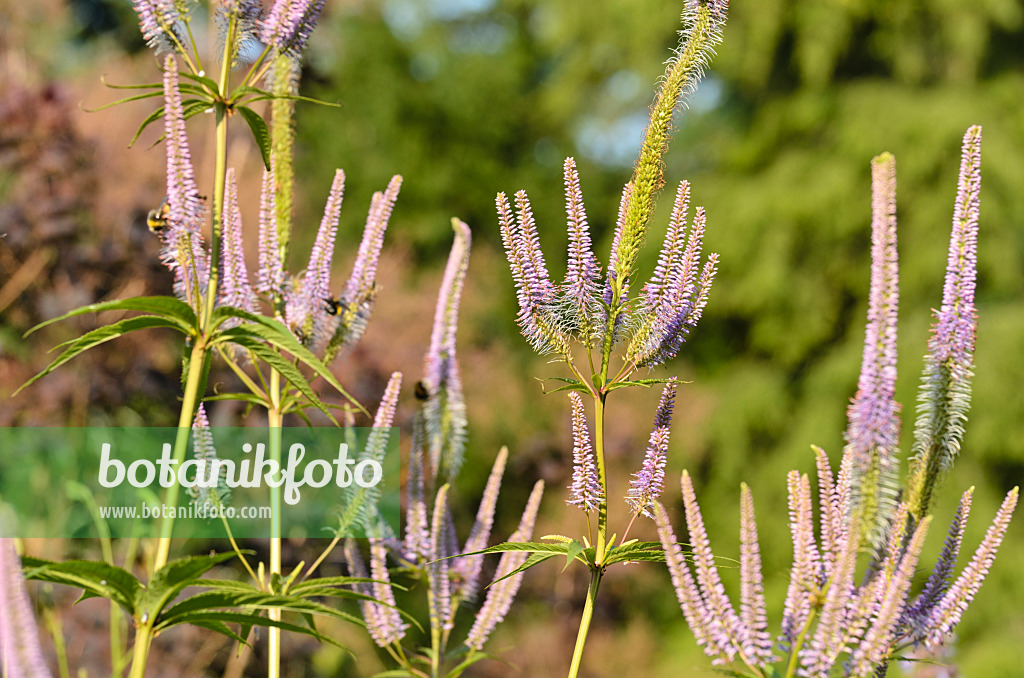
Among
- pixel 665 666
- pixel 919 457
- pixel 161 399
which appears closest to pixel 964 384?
pixel 919 457

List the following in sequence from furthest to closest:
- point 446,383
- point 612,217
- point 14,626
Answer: point 612,217 < point 446,383 < point 14,626

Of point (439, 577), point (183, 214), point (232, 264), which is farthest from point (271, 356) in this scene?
point (439, 577)

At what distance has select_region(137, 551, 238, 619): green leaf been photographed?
0.99 meters

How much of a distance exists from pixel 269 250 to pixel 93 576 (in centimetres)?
66

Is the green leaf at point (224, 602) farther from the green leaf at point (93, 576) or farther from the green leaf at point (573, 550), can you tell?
the green leaf at point (573, 550)

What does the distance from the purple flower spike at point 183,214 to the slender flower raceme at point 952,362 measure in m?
0.96

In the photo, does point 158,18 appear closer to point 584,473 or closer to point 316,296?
point 316,296

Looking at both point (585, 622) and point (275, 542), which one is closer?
point (585, 622)

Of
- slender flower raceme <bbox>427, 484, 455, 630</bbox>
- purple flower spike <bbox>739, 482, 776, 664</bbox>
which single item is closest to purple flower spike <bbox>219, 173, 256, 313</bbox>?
slender flower raceme <bbox>427, 484, 455, 630</bbox>

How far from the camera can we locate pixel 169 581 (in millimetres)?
1018

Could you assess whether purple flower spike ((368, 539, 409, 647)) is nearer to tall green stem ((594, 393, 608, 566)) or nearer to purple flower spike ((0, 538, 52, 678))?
tall green stem ((594, 393, 608, 566))

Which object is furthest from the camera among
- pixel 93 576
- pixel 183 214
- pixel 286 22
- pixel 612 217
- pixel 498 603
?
pixel 612 217

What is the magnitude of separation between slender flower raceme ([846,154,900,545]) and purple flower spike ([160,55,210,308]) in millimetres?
835

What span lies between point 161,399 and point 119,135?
3.10 m
